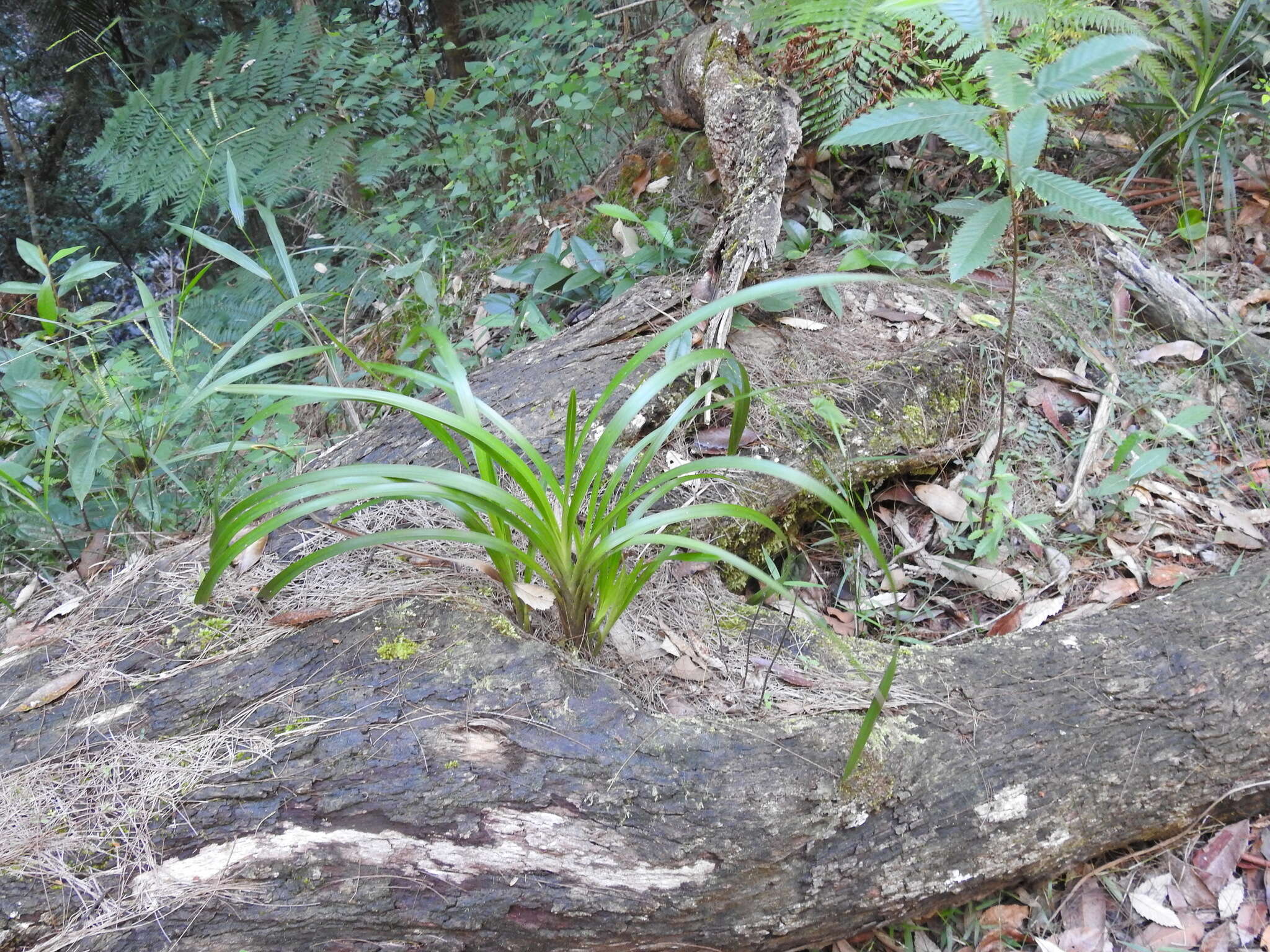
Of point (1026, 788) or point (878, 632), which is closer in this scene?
point (1026, 788)

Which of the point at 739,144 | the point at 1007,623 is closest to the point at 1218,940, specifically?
the point at 1007,623

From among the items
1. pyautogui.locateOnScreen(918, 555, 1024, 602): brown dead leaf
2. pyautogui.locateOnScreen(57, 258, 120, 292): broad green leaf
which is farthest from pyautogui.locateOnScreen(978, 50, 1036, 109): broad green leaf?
pyautogui.locateOnScreen(57, 258, 120, 292): broad green leaf

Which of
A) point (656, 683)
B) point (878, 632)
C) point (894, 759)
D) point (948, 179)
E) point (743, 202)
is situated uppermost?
point (743, 202)

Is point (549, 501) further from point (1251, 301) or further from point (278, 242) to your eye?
point (1251, 301)

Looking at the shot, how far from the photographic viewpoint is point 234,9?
4684 millimetres

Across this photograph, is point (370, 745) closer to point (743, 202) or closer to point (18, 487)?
point (18, 487)

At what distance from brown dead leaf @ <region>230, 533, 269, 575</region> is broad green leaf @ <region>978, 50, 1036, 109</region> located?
171 centimetres

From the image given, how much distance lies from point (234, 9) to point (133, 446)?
12.1 feet

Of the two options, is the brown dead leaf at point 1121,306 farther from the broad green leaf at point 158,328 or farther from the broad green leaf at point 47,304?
the broad green leaf at point 47,304

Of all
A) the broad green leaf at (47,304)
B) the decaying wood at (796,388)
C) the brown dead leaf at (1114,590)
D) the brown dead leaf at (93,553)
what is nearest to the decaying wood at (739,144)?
the decaying wood at (796,388)

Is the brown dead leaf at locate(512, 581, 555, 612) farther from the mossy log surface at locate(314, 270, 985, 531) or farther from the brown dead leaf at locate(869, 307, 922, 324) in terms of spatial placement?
the brown dead leaf at locate(869, 307, 922, 324)

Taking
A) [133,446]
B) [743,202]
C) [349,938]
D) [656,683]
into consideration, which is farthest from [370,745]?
[743,202]

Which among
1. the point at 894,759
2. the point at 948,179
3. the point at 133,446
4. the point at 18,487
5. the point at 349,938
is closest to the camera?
the point at 349,938

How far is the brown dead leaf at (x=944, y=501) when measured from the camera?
7.05ft
